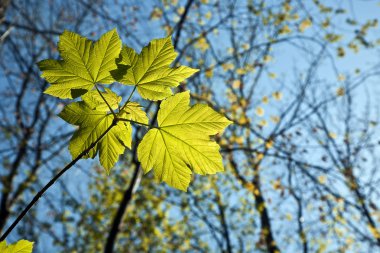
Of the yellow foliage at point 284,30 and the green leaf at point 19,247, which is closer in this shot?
the green leaf at point 19,247

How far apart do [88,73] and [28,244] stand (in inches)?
18.6

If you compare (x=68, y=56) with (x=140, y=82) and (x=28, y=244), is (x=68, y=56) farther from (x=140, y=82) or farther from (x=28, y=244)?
(x=28, y=244)

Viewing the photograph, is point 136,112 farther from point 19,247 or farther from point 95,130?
point 19,247

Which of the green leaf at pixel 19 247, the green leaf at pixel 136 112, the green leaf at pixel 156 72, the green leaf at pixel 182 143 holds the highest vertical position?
the green leaf at pixel 156 72

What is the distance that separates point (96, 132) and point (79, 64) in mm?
213

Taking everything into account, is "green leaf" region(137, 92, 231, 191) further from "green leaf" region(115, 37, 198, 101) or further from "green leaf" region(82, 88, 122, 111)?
"green leaf" region(82, 88, 122, 111)

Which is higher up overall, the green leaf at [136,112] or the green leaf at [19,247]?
the green leaf at [136,112]

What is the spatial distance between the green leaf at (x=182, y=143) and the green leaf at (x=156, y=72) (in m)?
0.04

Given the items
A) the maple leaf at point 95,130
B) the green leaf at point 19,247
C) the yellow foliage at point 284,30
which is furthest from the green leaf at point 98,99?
the yellow foliage at point 284,30

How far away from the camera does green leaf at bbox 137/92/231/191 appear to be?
0.94 meters

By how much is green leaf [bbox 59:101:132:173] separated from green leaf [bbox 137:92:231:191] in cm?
8

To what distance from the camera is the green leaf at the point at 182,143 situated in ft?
3.09

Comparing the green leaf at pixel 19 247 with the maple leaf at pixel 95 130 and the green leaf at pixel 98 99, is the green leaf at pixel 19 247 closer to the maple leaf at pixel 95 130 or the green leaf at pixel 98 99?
the maple leaf at pixel 95 130

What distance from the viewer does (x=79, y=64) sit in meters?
0.93
